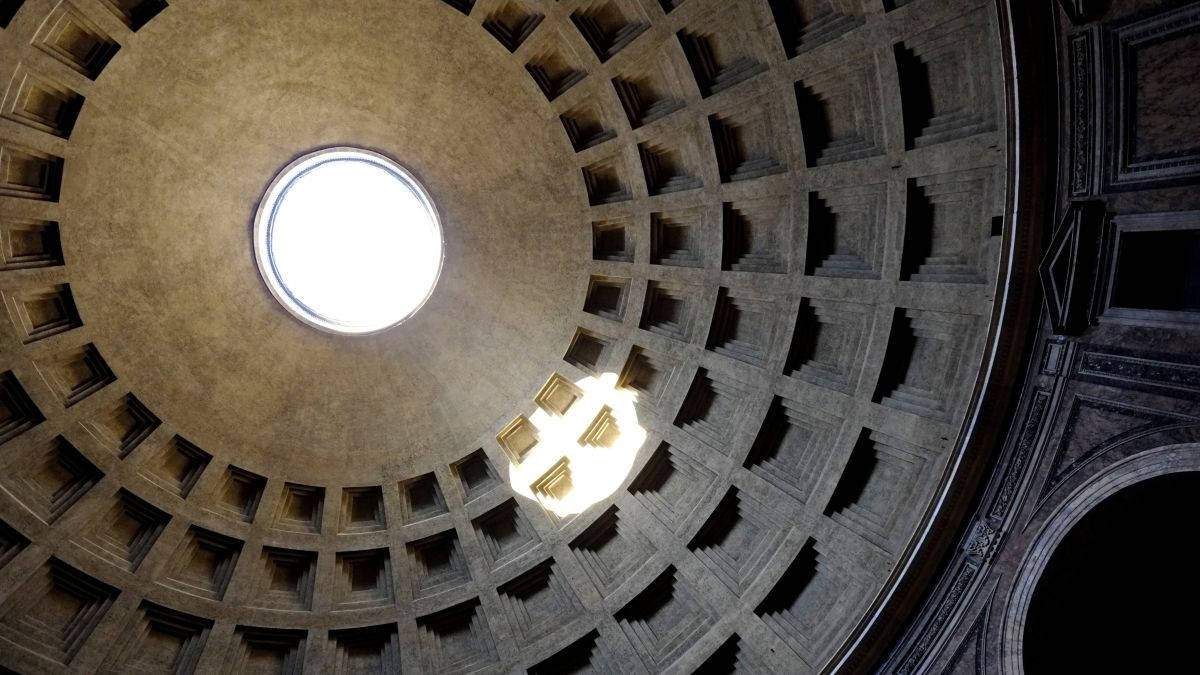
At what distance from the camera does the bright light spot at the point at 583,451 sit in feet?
77.5

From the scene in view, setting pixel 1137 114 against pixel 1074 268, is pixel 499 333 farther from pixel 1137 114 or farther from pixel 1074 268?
pixel 1137 114

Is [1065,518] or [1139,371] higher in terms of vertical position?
[1139,371]

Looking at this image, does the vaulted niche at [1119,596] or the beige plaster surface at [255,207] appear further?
the beige plaster surface at [255,207]

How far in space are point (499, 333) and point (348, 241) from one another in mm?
9318

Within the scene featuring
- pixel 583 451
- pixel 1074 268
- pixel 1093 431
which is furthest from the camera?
pixel 583 451

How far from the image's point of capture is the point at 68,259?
22.1 m

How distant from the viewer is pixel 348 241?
30625mm

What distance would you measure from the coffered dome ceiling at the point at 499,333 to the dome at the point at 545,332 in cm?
10

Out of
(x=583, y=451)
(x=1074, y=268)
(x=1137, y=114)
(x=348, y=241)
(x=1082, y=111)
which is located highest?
(x=348, y=241)

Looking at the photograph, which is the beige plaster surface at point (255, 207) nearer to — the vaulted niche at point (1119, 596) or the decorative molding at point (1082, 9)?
the decorative molding at point (1082, 9)

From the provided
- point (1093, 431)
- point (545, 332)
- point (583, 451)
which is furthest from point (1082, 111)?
point (583, 451)

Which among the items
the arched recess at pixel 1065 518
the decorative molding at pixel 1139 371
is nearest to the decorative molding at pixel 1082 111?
the decorative molding at pixel 1139 371

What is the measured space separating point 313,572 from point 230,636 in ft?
8.92

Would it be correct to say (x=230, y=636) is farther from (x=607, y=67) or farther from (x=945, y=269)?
(x=945, y=269)
